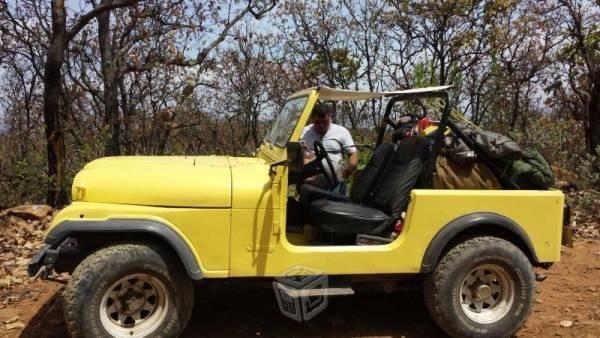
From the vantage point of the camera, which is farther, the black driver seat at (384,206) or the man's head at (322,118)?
the man's head at (322,118)

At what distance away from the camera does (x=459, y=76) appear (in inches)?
471

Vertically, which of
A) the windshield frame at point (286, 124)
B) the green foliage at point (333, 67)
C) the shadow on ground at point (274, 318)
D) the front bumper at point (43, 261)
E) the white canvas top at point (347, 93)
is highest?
the green foliage at point (333, 67)

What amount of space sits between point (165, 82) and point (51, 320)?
10.0m

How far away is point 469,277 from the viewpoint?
3977 mm

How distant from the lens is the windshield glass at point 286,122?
13.3ft

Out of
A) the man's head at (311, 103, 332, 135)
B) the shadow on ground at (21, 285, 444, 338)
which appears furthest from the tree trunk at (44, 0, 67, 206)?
the man's head at (311, 103, 332, 135)

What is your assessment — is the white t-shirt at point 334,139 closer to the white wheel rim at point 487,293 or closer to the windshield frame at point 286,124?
the windshield frame at point 286,124

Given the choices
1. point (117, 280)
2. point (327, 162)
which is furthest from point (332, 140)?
point (117, 280)

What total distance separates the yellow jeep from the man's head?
0.64 metres

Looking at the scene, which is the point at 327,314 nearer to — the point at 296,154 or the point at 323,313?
the point at 323,313

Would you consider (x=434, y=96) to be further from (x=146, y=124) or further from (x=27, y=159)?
(x=146, y=124)

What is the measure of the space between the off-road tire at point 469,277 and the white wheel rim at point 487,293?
0.6 inches

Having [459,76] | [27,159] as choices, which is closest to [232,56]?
[459,76]

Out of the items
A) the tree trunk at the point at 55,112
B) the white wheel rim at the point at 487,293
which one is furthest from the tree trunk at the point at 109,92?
the white wheel rim at the point at 487,293
